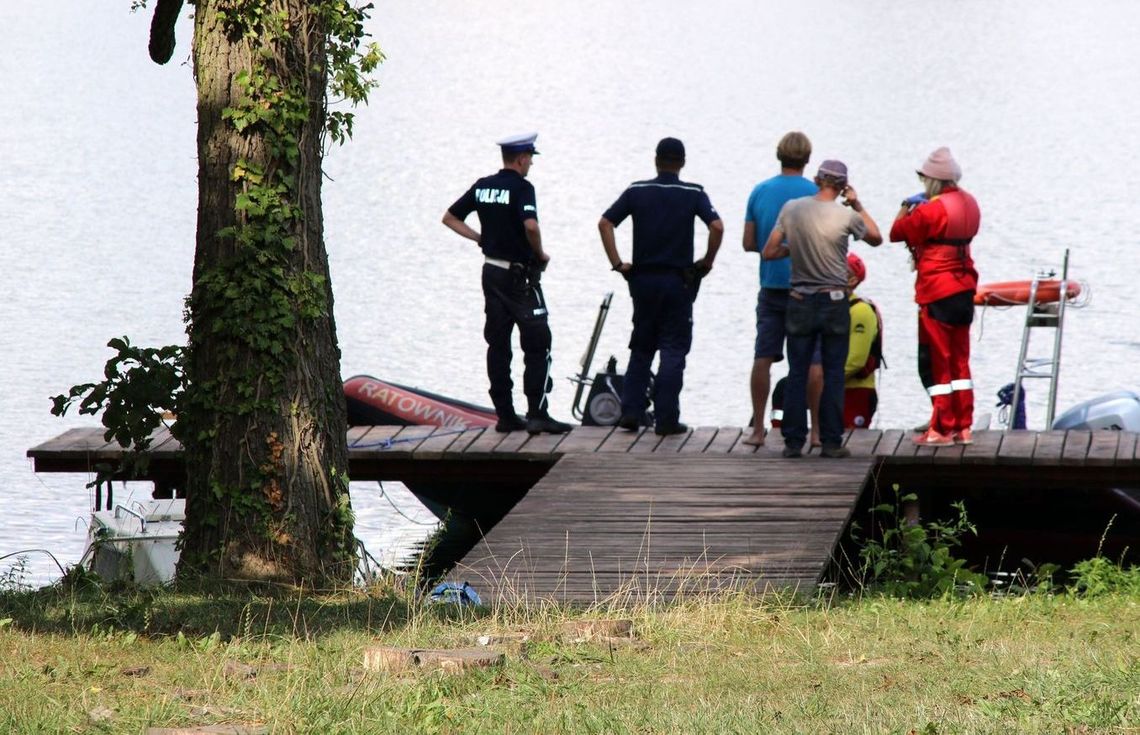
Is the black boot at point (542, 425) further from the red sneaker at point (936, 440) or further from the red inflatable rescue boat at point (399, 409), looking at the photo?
the red sneaker at point (936, 440)

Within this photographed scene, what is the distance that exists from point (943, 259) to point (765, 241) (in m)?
1.05

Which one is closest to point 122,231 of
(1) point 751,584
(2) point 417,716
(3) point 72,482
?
(3) point 72,482

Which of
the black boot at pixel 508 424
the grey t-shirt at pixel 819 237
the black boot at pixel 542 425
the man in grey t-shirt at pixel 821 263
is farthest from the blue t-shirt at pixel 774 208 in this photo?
the black boot at pixel 508 424

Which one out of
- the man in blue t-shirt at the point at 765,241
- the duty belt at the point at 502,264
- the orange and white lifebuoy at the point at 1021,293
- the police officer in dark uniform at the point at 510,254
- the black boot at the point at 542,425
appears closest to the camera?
the man in blue t-shirt at the point at 765,241

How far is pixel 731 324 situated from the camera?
2177 centimetres

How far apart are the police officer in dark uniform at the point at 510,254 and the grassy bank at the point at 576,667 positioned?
10.2 feet

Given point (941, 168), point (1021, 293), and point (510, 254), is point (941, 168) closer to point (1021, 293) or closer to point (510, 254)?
point (510, 254)

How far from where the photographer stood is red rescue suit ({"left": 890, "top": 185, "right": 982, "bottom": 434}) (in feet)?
31.8

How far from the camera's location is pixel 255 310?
796cm

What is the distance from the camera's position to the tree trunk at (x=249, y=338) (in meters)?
7.96

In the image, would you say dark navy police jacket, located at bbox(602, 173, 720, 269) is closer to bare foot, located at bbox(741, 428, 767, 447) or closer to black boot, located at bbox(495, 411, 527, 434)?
bare foot, located at bbox(741, 428, 767, 447)

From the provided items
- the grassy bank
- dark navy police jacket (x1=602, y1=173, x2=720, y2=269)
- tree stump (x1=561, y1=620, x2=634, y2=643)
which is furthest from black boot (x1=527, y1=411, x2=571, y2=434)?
tree stump (x1=561, y1=620, x2=634, y2=643)

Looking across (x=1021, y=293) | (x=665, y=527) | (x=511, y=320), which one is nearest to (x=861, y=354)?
(x=511, y=320)

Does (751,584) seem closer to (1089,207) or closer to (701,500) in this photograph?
(701,500)
